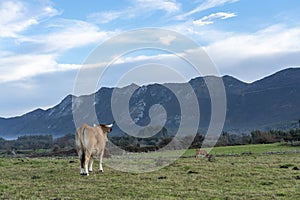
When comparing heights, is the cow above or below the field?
above

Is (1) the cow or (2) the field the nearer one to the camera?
(2) the field

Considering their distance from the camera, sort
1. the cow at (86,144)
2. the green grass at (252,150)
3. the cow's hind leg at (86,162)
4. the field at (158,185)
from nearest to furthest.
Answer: the field at (158,185) < the cow's hind leg at (86,162) < the cow at (86,144) < the green grass at (252,150)

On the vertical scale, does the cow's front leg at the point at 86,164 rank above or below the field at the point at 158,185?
above

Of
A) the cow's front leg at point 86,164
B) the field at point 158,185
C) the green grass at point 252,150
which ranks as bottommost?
the green grass at point 252,150

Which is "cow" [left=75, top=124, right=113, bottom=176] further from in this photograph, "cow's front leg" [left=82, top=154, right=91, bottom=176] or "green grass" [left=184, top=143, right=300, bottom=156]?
"green grass" [left=184, top=143, right=300, bottom=156]

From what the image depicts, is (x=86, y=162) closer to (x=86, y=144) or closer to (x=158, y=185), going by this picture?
(x=86, y=144)

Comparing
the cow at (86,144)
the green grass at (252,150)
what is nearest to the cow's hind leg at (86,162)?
the cow at (86,144)

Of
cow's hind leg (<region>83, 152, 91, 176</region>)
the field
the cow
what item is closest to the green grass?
the cow

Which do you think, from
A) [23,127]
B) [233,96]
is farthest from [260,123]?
[23,127]

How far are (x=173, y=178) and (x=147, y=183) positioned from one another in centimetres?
167

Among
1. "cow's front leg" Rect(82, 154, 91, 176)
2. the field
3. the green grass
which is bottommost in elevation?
the green grass

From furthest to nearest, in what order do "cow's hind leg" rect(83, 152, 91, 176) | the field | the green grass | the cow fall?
the green grass, the cow, "cow's hind leg" rect(83, 152, 91, 176), the field

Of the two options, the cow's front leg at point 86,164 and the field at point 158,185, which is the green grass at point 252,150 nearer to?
the field at point 158,185

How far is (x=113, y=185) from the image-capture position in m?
13.6
